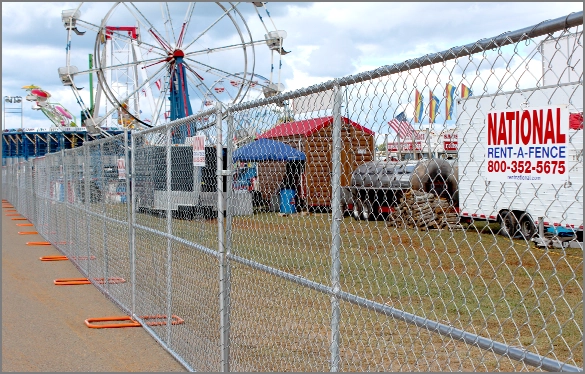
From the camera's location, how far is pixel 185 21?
92.1 feet

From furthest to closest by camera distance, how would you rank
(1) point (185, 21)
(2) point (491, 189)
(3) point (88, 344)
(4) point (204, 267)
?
1. (1) point (185, 21)
2. (3) point (88, 344)
3. (4) point (204, 267)
4. (2) point (491, 189)

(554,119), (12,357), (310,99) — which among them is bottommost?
(12,357)

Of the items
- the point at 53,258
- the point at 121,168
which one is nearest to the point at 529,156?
the point at 121,168

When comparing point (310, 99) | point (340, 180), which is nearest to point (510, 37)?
point (340, 180)

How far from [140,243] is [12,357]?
185 cm

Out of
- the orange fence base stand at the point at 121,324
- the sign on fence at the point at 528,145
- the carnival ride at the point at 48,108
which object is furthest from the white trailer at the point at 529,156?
the carnival ride at the point at 48,108

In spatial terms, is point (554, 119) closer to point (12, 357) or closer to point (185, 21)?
point (12, 357)

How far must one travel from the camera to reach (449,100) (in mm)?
2697

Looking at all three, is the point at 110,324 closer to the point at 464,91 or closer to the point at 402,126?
the point at 402,126

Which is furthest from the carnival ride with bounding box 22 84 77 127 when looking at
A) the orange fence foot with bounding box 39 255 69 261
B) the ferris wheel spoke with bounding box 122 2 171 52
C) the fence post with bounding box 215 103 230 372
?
the fence post with bounding box 215 103 230 372

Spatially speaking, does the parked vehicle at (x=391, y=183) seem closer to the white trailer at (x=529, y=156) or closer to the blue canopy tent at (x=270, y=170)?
the white trailer at (x=529, y=156)

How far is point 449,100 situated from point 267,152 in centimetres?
205

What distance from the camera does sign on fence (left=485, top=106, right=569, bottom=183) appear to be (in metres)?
2.18

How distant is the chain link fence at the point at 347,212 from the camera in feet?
7.93
